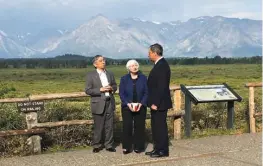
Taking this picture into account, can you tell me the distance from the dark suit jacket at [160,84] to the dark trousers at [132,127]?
523mm

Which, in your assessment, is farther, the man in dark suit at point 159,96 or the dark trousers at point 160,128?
the dark trousers at point 160,128

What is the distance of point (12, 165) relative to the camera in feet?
24.6

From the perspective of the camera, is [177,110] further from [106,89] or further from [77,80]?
[77,80]

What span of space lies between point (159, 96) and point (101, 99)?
1101 mm

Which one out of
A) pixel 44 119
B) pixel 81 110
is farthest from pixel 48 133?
pixel 81 110

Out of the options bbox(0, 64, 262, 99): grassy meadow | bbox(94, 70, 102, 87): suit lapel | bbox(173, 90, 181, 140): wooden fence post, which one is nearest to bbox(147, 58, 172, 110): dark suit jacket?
bbox(94, 70, 102, 87): suit lapel

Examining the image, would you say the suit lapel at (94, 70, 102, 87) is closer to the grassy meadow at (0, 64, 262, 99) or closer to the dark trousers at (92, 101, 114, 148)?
the dark trousers at (92, 101, 114, 148)

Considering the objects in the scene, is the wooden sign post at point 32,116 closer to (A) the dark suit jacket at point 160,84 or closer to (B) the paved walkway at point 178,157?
(B) the paved walkway at point 178,157

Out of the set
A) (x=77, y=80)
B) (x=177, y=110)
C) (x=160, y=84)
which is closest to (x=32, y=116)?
(x=160, y=84)

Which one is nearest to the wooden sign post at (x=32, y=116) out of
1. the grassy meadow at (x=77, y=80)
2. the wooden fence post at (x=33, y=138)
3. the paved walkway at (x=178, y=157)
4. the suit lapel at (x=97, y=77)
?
the wooden fence post at (x=33, y=138)

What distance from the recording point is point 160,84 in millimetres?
7562

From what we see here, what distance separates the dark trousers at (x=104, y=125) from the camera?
828 cm

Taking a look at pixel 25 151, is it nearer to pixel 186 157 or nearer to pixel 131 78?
pixel 131 78

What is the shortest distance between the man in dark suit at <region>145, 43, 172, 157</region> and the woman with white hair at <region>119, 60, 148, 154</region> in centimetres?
25
